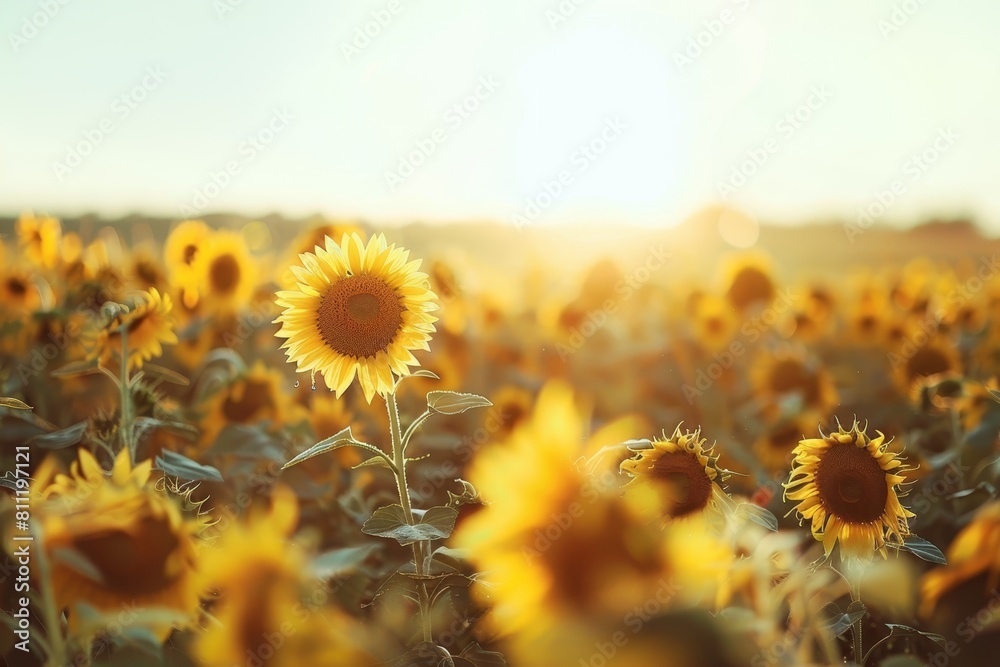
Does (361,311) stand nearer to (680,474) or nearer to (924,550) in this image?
(680,474)

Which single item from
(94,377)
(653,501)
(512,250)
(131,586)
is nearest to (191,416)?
(94,377)

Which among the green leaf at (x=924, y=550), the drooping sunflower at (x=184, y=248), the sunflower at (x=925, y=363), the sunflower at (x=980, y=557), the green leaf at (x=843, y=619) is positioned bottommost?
the sunflower at (x=925, y=363)

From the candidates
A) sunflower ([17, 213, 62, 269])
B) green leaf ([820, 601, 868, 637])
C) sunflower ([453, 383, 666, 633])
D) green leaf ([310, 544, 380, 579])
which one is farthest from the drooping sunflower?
sunflower ([453, 383, 666, 633])

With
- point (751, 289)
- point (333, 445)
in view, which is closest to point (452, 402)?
point (333, 445)

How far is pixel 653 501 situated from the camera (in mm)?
853

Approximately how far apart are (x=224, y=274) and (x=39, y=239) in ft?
2.89

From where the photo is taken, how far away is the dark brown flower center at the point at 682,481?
1.37m

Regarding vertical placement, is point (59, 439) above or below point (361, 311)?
below

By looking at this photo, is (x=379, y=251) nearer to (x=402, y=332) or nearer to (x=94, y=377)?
(x=402, y=332)

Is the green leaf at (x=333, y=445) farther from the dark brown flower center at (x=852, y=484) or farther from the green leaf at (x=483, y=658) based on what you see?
the dark brown flower center at (x=852, y=484)

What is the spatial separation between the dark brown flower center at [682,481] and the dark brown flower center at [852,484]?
0.29m

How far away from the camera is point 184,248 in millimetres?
3865

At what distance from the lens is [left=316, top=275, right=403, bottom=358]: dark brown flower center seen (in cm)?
161

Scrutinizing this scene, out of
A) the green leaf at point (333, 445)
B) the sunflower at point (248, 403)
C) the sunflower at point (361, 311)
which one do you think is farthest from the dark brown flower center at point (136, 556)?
the sunflower at point (248, 403)
